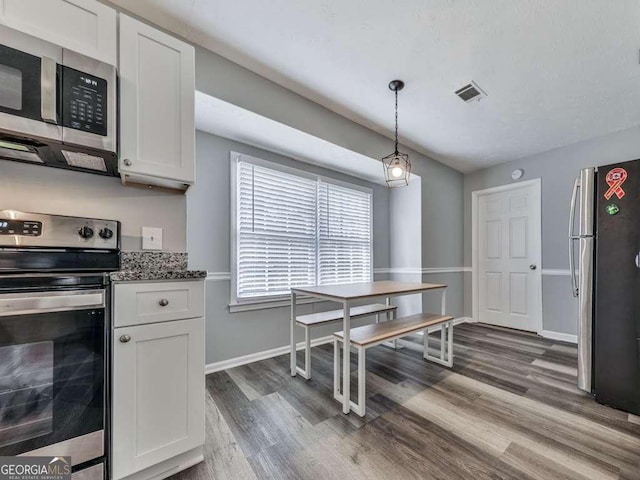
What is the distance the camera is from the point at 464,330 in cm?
401

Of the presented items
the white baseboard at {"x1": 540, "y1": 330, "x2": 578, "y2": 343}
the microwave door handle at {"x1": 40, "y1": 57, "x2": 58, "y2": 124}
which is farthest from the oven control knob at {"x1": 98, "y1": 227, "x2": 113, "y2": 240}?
the white baseboard at {"x1": 540, "y1": 330, "x2": 578, "y2": 343}

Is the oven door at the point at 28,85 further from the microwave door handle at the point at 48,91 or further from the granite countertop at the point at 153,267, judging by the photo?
the granite countertop at the point at 153,267

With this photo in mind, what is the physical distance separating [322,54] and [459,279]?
394 cm

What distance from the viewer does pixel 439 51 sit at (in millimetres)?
1975

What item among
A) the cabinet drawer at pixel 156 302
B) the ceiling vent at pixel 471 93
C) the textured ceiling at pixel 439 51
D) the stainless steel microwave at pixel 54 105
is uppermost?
the textured ceiling at pixel 439 51

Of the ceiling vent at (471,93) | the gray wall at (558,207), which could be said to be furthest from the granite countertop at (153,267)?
the gray wall at (558,207)

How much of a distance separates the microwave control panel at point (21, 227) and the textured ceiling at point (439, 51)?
141 cm

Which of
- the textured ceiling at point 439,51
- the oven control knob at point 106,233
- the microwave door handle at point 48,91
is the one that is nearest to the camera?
the microwave door handle at point 48,91

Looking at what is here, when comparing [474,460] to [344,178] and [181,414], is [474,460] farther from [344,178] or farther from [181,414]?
[344,178]

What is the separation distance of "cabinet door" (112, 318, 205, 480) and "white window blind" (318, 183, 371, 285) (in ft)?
7.06

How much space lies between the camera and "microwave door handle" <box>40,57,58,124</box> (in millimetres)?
1093

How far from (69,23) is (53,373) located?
59.6 inches

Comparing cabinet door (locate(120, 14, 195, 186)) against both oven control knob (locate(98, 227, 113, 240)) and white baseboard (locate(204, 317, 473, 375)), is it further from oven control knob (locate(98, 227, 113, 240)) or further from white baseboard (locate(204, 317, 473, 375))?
white baseboard (locate(204, 317, 473, 375))

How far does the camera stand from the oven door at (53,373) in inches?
39.5
